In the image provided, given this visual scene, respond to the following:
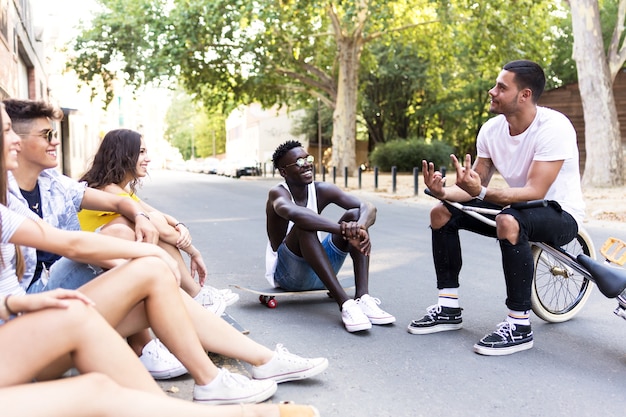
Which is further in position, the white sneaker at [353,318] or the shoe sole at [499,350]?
the white sneaker at [353,318]

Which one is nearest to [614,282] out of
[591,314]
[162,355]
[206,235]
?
[591,314]

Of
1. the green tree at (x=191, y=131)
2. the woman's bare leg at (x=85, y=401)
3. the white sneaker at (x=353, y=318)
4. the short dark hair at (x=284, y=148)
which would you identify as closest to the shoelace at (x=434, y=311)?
the white sneaker at (x=353, y=318)

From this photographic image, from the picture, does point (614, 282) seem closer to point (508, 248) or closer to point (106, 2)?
point (508, 248)

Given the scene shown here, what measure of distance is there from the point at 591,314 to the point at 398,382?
2.10 metres

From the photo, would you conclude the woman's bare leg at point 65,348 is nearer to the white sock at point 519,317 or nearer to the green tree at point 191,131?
the white sock at point 519,317

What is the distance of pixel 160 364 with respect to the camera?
332 cm

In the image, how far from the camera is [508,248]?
3879mm

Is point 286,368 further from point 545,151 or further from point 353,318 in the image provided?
point 545,151

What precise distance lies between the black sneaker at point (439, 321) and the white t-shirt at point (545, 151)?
94cm

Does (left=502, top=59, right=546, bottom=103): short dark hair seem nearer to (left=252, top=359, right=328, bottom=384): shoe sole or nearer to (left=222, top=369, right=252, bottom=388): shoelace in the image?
(left=252, top=359, right=328, bottom=384): shoe sole

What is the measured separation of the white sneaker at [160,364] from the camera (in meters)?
3.32

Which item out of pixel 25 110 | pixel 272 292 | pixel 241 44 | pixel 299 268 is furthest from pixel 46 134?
pixel 241 44

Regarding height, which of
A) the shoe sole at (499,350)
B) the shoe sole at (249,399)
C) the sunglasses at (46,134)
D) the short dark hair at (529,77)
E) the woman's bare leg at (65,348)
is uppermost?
the short dark hair at (529,77)

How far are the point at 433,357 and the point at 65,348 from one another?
231 cm
